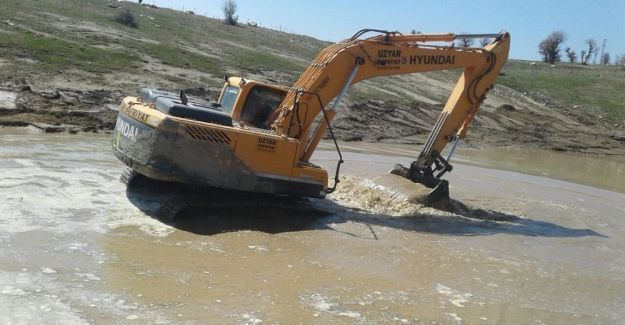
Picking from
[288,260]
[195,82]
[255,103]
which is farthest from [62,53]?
[288,260]

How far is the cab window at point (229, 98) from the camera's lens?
35.3ft

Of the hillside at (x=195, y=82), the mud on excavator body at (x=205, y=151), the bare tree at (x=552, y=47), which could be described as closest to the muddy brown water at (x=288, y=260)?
the mud on excavator body at (x=205, y=151)

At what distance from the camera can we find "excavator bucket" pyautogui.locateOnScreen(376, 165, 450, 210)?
35.4ft

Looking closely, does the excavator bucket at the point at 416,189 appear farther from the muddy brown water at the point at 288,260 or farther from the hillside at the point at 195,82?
the hillside at the point at 195,82

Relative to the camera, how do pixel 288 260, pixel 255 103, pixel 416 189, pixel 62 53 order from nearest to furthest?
pixel 288 260 → pixel 255 103 → pixel 416 189 → pixel 62 53

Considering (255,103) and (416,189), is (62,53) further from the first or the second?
(416,189)

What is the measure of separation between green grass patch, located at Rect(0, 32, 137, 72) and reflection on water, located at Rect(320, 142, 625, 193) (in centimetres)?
769

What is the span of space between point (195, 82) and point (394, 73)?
12549 millimetres

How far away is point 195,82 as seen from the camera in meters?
22.2

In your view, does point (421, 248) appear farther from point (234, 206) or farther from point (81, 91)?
point (81, 91)

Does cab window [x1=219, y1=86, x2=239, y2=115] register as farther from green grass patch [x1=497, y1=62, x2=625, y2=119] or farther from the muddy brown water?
green grass patch [x1=497, y1=62, x2=625, y2=119]

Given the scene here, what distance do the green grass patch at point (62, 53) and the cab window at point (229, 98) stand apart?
10403 millimetres

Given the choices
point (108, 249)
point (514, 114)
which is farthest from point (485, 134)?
point (108, 249)

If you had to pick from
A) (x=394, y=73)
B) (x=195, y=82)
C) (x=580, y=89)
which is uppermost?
(x=580, y=89)
